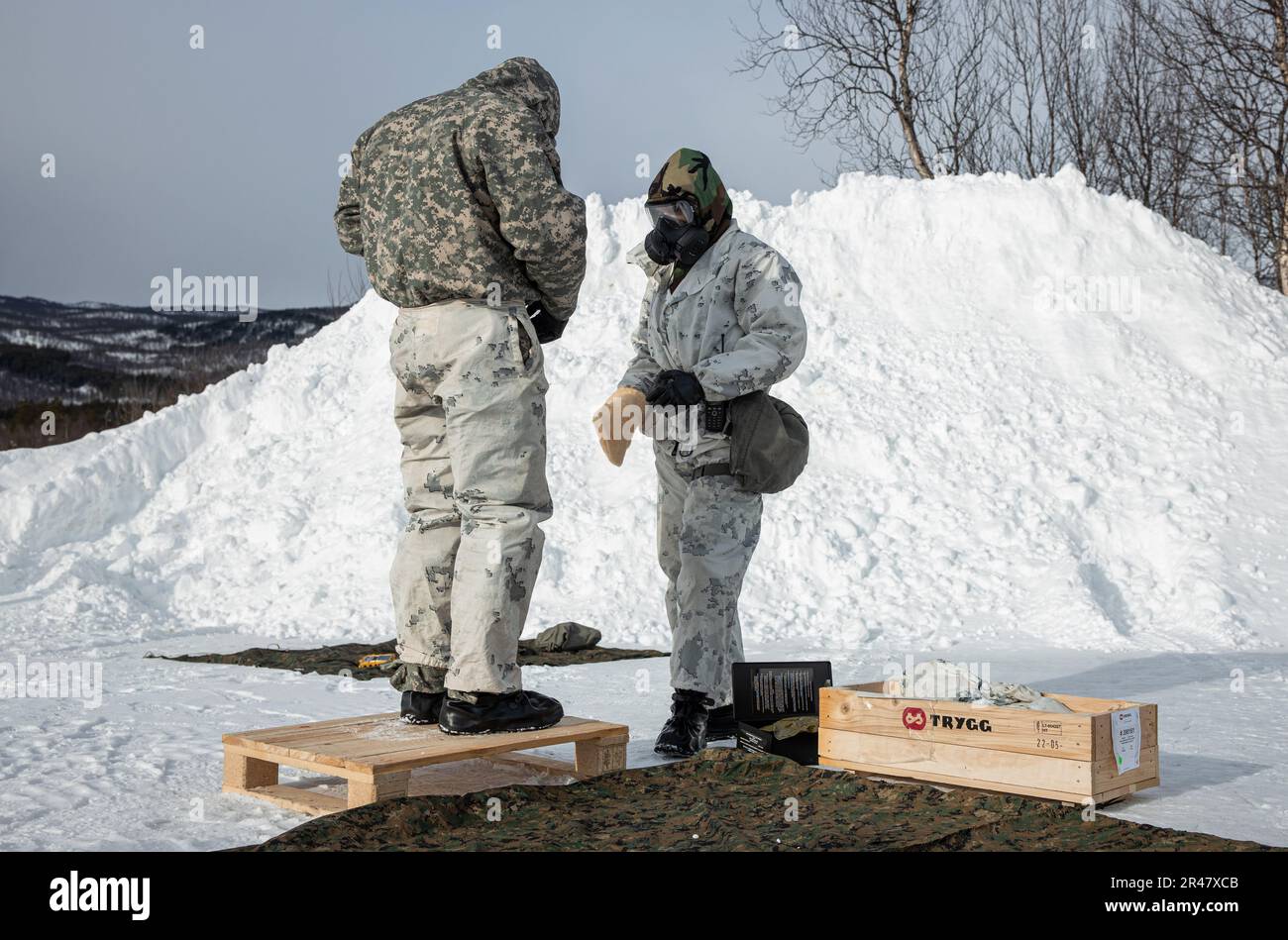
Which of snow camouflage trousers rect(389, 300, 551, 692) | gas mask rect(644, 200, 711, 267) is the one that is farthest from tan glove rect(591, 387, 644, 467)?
gas mask rect(644, 200, 711, 267)

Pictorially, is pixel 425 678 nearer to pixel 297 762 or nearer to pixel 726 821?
pixel 297 762

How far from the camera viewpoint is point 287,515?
1144 centimetres

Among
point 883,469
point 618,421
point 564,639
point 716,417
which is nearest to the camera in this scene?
point 618,421

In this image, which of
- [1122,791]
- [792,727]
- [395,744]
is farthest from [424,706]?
[1122,791]

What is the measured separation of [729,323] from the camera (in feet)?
15.5

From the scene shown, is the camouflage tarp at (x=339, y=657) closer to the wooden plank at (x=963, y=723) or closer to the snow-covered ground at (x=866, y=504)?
the snow-covered ground at (x=866, y=504)

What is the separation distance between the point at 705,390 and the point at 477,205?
3.60 ft

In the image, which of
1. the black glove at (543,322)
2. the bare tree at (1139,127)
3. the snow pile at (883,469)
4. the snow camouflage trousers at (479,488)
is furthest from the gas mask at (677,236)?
the bare tree at (1139,127)

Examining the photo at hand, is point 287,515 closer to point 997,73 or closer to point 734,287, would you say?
point 734,287

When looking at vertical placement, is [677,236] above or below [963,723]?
above

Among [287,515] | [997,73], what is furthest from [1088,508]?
[997,73]

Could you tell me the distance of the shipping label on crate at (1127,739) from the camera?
382 cm

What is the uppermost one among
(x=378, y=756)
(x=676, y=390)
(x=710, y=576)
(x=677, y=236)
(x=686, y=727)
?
(x=677, y=236)

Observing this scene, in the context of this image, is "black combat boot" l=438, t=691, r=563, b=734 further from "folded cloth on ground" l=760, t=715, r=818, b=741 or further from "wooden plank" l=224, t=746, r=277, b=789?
"folded cloth on ground" l=760, t=715, r=818, b=741
